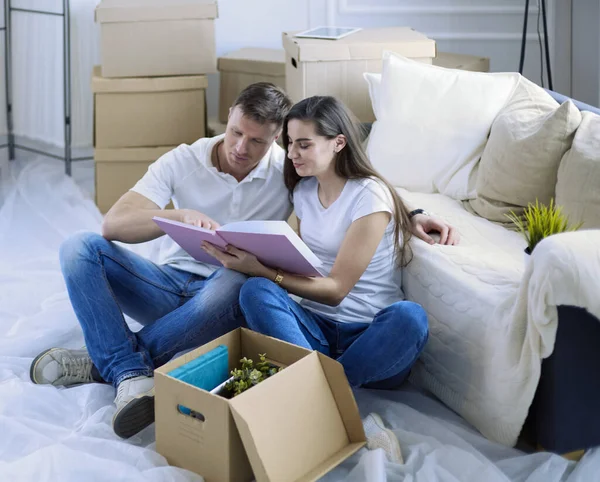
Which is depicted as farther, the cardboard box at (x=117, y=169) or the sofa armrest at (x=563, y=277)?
the cardboard box at (x=117, y=169)

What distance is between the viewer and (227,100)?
12.0 ft

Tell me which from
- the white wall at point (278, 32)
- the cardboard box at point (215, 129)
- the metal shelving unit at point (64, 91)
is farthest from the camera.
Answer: the white wall at point (278, 32)

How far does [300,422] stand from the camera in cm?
153

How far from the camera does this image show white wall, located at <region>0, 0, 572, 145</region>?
3736 mm

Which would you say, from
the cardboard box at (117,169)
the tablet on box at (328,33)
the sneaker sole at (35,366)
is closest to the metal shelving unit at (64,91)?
the cardboard box at (117,169)

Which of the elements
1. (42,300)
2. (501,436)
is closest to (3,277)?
(42,300)

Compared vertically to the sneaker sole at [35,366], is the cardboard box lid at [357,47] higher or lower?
higher

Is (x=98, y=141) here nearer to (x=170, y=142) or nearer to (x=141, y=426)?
(x=170, y=142)

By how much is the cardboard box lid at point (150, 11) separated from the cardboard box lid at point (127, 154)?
0.51 metres

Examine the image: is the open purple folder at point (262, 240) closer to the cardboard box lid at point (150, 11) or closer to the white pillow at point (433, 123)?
the white pillow at point (433, 123)

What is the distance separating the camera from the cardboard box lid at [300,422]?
1451mm

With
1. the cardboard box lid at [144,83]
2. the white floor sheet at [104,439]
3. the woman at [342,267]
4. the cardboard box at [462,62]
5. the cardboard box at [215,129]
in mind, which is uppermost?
the cardboard box at [462,62]

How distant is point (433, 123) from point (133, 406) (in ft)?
4.06

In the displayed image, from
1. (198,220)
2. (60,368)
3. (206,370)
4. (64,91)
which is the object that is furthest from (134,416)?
(64,91)
